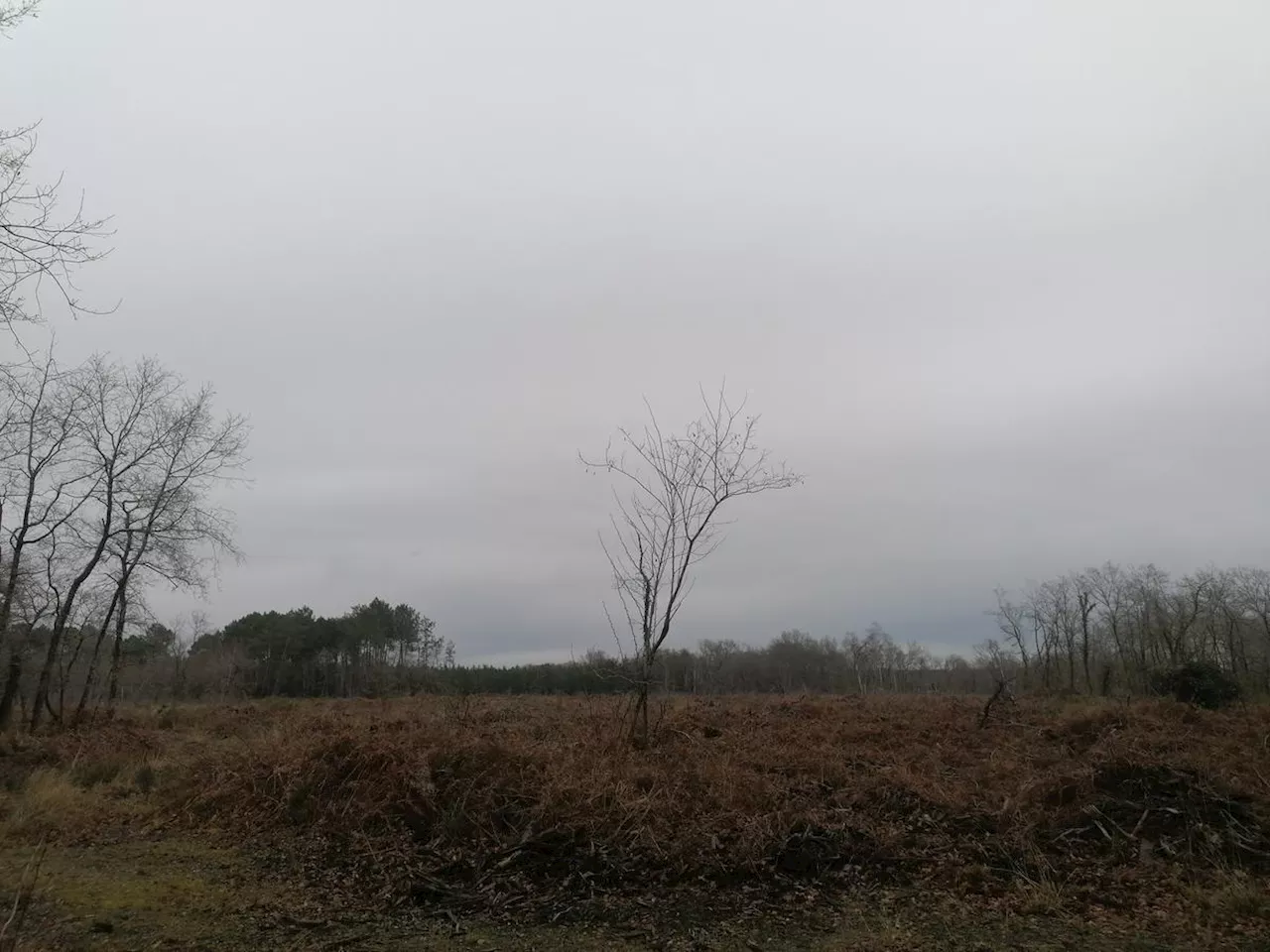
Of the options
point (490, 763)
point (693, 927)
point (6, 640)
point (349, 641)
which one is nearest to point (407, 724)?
point (490, 763)

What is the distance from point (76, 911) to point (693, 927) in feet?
17.4

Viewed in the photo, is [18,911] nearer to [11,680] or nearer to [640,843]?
[640,843]

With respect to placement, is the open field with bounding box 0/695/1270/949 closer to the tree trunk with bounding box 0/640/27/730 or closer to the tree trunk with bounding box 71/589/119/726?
the tree trunk with bounding box 0/640/27/730

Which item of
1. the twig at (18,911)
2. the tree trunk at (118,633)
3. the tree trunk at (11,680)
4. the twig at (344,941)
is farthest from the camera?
the tree trunk at (118,633)

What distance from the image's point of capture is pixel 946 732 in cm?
1404

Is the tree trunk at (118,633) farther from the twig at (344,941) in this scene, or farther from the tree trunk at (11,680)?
the twig at (344,941)

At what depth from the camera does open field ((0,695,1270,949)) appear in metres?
6.34

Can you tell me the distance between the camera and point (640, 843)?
774cm

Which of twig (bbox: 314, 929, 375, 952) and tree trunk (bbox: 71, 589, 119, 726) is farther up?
tree trunk (bbox: 71, 589, 119, 726)

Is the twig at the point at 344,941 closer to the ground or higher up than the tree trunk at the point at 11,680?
closer to the ground

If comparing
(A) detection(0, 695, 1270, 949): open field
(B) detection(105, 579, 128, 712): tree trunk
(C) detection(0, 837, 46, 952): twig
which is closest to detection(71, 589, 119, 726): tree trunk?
(B) detection(105, 579, 128, 712): tree trunk

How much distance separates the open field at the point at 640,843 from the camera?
20.8 feet

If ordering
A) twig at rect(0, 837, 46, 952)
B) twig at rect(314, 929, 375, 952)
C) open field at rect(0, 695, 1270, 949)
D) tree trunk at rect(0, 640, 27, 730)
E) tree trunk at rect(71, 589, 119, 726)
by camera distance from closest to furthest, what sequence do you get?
1. twig at rect(0, 837, 46, 952)
2. twig at rect(314, 929, 375, 952)
3. open field at rect(0, 695, 1270, 949)
4. tree trunk at rect(0, 640, 27, 730)
5. tree trunk at rect(71, 589, 119, 726)

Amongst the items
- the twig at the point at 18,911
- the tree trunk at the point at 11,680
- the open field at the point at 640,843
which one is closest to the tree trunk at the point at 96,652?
the tree trunk at the point at 11,680
